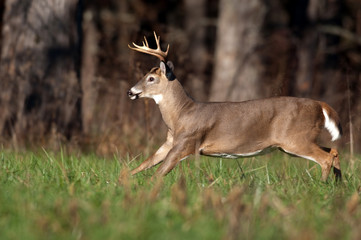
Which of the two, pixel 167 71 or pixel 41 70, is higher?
pixel 167 71

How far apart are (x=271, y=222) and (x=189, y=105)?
2.97 m

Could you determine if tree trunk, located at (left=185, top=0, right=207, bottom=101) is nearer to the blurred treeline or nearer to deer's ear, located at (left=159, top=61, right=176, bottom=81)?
the blurred treeline

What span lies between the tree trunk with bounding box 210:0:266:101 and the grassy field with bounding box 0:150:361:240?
7393mm

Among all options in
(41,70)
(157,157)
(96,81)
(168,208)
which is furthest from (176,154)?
(96,81)

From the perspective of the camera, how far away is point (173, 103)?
6.99 meters

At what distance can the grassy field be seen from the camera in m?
3.89

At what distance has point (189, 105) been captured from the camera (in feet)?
22.9

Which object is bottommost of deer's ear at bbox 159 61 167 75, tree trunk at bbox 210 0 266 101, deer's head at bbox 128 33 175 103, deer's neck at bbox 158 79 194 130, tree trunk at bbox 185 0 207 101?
tree trunk at bbox 185 0 207 101

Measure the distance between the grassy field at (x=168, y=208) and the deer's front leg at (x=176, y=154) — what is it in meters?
0.31

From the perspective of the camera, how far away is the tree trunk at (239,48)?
13.4 m

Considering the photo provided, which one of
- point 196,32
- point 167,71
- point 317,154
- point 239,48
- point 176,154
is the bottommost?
point 196,32

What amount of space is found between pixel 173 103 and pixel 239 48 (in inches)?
267

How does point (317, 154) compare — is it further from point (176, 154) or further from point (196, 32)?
point (196, 32)

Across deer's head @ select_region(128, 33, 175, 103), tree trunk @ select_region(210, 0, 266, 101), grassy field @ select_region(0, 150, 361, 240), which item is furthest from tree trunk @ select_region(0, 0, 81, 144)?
tree trunk @ select_region(210, 0, 266, 101)
